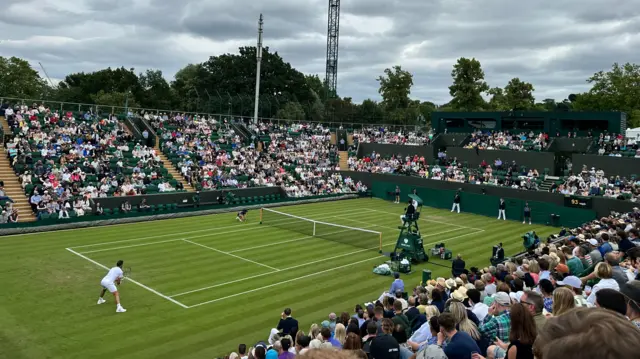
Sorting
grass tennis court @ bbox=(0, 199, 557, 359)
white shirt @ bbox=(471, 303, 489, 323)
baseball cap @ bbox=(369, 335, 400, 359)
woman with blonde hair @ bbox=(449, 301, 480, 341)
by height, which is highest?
woman with blonde hair @ bbox=(449, 301, 480, 341)

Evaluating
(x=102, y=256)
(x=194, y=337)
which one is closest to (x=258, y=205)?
(x=102, y=256)

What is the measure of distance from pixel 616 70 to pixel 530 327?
281ft

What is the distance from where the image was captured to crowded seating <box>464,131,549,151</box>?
Result: 147ft

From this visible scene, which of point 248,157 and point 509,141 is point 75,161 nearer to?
point 248,157

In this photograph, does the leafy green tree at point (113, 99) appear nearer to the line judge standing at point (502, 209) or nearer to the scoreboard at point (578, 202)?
the line judge standing at point (502, 209)

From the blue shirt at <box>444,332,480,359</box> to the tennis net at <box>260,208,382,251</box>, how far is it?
1796 centimetres

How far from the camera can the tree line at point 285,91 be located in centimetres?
7356

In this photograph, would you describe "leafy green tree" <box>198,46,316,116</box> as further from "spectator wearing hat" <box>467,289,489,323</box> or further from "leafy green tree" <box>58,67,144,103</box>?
"spectator wearing hat" <box>467,289,489,323</box>

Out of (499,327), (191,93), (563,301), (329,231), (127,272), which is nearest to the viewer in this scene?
(563,301)

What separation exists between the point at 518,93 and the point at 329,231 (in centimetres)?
6650

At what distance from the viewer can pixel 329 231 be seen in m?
27.5

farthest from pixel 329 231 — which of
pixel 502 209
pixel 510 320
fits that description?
pixel 510 320

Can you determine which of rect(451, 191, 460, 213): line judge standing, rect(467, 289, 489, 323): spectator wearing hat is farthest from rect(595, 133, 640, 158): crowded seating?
rect(467, 289, 489, 323): spectator wearing hat

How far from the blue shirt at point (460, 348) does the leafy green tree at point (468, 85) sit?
73.7 m
